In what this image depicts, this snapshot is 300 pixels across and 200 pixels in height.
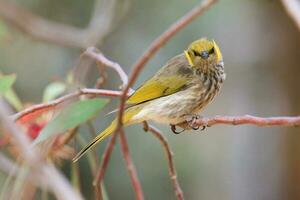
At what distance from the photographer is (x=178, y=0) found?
12.0ft

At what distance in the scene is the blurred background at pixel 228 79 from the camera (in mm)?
3469

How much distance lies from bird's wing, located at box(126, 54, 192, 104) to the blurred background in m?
1.14

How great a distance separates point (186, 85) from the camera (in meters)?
2.07

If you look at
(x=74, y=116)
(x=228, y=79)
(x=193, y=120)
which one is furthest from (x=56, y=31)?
(x=228, y=79)

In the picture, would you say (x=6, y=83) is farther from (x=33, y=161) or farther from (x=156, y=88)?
(x=156, y=88)

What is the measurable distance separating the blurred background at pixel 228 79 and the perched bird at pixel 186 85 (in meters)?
1.16

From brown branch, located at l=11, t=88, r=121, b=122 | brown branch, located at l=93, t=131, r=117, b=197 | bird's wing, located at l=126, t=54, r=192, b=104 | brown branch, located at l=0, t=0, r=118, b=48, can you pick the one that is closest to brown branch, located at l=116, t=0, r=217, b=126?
brown branch, located at l=93, t=131, r=117, b=197

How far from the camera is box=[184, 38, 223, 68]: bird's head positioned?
202 cm

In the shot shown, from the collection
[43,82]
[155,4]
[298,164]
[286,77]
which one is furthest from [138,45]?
Result: [298,164]

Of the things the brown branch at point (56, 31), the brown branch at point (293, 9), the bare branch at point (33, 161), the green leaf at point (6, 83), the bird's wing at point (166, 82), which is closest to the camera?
the bare branch at point (33, 161)

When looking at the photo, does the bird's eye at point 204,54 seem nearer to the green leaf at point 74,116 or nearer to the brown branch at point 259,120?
the brown branch at point 259,120

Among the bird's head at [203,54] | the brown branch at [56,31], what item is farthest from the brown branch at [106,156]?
the brown branch at [56,31]

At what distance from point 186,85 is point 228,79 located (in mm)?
2290

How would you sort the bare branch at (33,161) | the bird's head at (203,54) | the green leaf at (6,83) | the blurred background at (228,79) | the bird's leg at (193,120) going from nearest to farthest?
the bare branch at (33,161) → the green leaf at (6,83) → the bird's leg at (193,120) → the bird's head at (203,54) → the blurred background at (228,79)
